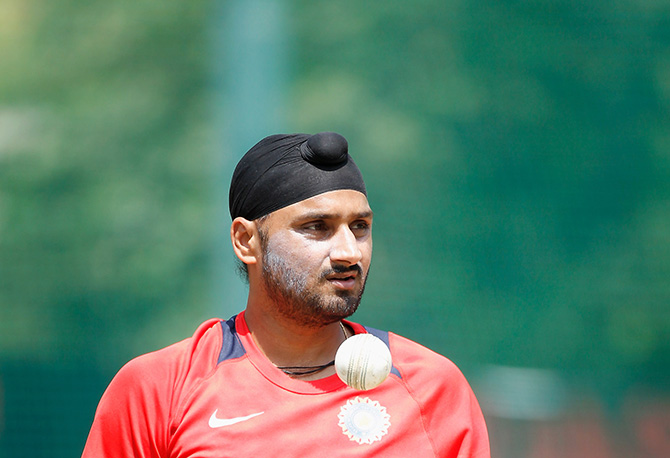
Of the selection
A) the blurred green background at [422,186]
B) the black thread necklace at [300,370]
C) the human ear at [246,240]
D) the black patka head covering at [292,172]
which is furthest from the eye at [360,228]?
the blurred green background at [422,186]

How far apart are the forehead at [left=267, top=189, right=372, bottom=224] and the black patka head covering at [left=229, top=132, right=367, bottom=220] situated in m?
0.02

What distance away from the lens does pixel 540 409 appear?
609cm

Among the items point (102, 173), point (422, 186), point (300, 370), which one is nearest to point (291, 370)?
point (300, 370)

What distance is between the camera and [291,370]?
10.1 feet

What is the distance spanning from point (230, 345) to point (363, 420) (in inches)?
21.7

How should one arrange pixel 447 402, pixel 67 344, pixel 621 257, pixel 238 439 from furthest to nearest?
pixel 621 257
pixel 67 344
pixel 447 402
pixel 238 439

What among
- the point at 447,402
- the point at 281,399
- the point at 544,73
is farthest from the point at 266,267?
the point at 544,73

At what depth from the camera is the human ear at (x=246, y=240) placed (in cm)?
317

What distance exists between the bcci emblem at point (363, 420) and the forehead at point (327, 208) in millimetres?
631

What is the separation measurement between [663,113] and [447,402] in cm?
421

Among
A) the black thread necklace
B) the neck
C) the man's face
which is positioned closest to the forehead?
the man's face

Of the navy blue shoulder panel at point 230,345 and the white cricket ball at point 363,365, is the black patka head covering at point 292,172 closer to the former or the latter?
the navy blue shoulder panel at point 230,345

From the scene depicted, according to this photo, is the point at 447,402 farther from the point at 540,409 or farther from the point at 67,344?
the point at 67,344

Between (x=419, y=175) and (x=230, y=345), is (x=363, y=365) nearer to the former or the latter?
(x=230, y=345)
